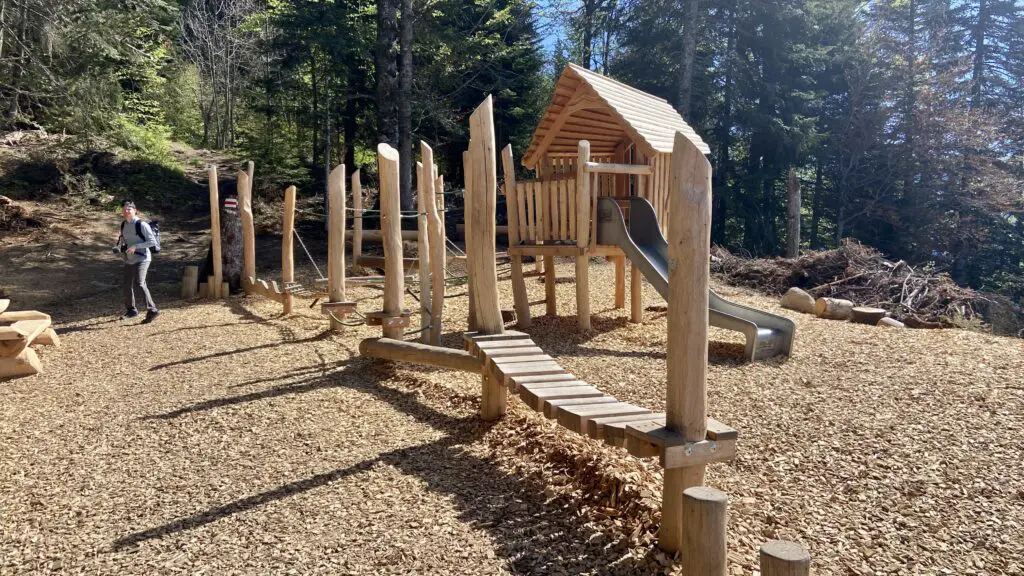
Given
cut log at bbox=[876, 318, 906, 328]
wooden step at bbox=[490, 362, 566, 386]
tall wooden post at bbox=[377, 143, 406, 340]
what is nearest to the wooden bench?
tall wooden post at bbox=[377, 143, 406, 340]

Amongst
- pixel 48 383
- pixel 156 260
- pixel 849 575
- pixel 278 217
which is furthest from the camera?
pixel 278 217

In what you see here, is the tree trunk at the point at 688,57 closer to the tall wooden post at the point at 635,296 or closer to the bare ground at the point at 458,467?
the tall wooden post at the point at 635,296

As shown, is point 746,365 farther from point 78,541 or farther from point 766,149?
point 766,149

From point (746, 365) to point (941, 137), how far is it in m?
18.7

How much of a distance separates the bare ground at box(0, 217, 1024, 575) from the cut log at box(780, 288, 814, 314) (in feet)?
9.40

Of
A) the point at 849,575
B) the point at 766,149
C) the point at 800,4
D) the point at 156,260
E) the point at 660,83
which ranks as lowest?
the point at 849,575

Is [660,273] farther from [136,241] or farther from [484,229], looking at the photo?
[136,241]

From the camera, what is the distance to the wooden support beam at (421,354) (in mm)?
5148

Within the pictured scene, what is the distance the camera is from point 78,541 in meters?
3.20

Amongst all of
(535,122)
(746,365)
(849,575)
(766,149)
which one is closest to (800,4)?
(766,149)

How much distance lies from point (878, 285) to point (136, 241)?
12.4 meters

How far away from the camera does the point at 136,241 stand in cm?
895

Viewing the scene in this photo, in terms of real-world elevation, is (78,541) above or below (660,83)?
below

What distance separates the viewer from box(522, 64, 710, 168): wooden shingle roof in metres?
8.23
